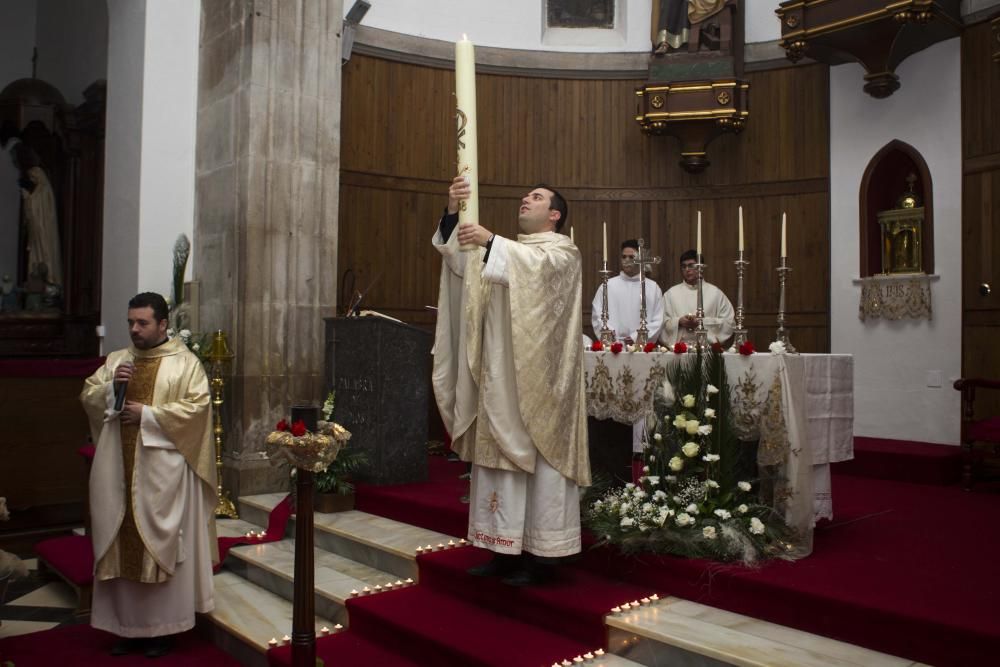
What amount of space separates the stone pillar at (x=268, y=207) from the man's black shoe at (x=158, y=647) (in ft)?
7.41

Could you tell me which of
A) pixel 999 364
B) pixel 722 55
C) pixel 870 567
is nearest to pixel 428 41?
pixel 722 55

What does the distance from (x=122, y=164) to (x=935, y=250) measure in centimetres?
743

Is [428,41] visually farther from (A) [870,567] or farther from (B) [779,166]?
(A) [870,567]

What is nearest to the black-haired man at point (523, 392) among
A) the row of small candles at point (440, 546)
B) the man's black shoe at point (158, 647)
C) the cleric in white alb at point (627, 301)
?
the row of small candles at point (440, 546)

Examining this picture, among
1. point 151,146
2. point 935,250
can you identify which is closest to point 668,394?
point 935,250

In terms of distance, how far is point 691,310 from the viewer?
7.46 m

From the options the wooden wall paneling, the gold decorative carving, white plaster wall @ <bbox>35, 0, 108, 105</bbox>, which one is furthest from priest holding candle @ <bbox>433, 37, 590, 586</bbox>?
white plaster wall @ <bbox>35, 0, 108, 105</bbox>

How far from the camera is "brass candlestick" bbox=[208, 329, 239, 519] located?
6.54 metres

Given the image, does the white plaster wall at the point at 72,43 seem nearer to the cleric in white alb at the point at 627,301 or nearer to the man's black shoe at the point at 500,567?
the cleric in white alb at the point at 627,301

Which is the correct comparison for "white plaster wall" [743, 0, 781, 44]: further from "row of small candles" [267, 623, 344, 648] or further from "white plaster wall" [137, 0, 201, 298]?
"row of small candles" [267, 623, 344, 648]

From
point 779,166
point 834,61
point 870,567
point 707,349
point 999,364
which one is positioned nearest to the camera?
point 870,567

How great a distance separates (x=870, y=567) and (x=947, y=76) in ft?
18.6

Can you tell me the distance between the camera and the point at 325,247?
280 inches

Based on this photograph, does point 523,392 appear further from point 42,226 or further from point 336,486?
point 42,226
